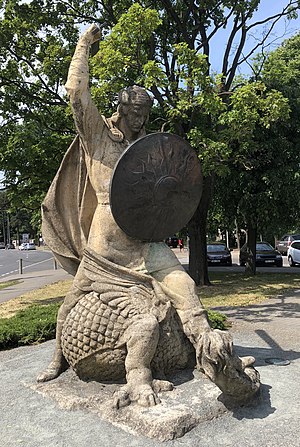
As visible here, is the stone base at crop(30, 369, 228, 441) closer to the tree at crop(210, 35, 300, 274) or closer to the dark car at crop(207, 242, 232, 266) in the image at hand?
the tree at crop(210, 35, 300, 274)

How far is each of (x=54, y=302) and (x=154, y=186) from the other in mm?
8714

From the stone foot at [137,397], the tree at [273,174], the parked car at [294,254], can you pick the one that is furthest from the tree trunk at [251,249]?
the stone foot at [137,397]

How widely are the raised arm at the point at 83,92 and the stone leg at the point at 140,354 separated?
1.67 meters

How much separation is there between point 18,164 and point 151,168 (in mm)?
9060

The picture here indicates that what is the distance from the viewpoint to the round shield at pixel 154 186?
388 centimetres

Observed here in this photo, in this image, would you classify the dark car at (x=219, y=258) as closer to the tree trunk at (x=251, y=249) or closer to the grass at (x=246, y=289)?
the tree trunk at (x=251, y=249)

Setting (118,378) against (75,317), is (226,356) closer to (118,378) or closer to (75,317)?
(118,378)

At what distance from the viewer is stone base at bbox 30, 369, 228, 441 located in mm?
3133

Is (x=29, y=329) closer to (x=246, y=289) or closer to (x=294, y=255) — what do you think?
(x=246, y=289)

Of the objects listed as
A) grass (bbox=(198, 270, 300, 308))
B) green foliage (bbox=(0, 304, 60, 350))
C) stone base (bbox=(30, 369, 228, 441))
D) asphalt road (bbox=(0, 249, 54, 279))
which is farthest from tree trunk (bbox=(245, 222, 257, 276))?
stone base (bbox=(30, 369, 228, 441))

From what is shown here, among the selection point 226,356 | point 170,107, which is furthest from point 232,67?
point 226,356

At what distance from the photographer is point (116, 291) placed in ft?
13.0

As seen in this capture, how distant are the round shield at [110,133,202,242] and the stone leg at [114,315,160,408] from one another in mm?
811

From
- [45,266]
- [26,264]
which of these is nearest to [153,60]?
[45,266]
